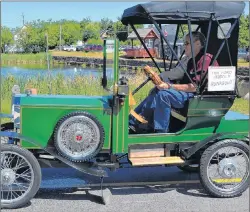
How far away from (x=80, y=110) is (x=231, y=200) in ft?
6.43

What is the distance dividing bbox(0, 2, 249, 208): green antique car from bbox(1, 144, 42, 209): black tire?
1 cm

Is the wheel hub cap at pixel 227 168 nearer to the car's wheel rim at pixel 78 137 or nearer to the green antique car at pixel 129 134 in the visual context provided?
the green antique car at pixel 129 134

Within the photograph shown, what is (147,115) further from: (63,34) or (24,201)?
(63,34)

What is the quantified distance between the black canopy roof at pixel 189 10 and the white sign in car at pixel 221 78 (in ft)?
1.90

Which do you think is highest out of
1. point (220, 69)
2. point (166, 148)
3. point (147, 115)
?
point (220, 69)

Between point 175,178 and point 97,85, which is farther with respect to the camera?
point 97,85

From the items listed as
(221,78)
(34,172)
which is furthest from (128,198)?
(221,78)

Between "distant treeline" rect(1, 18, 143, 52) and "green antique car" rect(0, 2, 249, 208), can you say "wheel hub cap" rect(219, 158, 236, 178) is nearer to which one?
"green antique car" rect(0, 2, 249, 208)

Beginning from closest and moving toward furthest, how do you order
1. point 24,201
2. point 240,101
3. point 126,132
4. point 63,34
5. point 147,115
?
point 24,201
point 126,132
point 147,115
point 240,101
point 63,34

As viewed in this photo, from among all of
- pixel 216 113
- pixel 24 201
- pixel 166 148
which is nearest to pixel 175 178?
pixel 166 148

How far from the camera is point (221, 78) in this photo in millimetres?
5113

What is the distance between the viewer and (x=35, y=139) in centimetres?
500

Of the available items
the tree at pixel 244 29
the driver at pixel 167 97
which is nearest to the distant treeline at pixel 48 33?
the tree at pixel 244 29

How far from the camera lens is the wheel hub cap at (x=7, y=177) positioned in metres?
4.80
